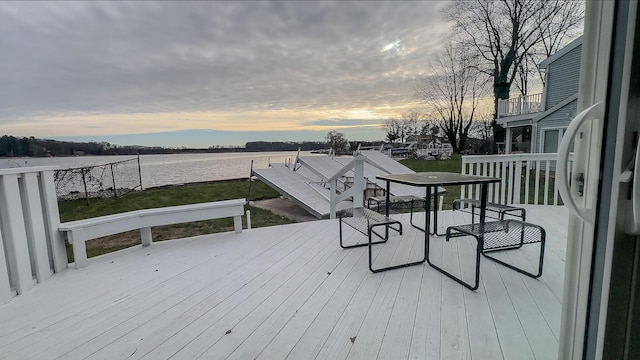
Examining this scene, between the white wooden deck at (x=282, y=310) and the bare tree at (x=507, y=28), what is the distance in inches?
550

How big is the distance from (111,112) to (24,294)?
7.20m

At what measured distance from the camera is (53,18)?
12.8 feet

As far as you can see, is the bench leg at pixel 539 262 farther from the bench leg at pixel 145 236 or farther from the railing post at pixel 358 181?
the bench leg at pixel 145 236

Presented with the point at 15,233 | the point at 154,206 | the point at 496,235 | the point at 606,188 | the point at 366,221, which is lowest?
the point at 154,206

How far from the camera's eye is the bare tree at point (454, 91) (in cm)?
1673

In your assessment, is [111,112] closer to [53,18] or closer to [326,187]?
[53,18]

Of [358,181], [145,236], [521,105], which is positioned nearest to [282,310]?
[145,236]

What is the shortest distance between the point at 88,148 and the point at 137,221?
6369 mm

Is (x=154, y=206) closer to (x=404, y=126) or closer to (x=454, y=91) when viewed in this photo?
(x=454, y=91)

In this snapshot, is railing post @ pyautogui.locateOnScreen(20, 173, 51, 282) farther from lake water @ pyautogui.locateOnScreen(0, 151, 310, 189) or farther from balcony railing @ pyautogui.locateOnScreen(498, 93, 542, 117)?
balcony railing @ pyautogui.locateOnScreen(498, 93, 542, 117)

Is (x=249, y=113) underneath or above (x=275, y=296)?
above

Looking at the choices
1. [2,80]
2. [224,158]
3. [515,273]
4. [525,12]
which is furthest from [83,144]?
[525,12]

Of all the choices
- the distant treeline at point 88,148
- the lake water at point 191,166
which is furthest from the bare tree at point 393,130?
the lake water at point 191,166

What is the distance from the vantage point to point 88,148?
765 centimetres
